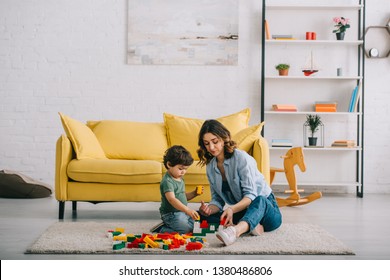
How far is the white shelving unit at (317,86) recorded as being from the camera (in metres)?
6.53

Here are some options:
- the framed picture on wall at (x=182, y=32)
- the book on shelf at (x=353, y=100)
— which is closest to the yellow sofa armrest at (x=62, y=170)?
the framed picture on wall at (x=182, y=32)

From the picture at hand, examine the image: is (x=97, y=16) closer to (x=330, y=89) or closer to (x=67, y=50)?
(x=67, y=50)

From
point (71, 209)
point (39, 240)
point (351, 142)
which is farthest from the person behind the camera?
point (351, 142)

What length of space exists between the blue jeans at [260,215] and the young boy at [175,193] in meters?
0.17

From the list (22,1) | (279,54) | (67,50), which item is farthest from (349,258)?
(22,1)

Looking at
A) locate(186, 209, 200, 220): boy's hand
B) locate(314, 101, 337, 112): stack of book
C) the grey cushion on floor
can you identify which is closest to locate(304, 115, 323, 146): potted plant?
locate(314, 101, 337, 112): stack of book

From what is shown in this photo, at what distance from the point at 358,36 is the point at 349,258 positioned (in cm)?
402

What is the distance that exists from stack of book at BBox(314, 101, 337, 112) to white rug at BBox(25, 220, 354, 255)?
2.53 metres

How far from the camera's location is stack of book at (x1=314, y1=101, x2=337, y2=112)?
6.29 meters

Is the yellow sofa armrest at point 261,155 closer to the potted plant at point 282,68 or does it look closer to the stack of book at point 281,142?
the stack of book at point 281,142

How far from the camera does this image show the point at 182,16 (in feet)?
21.2

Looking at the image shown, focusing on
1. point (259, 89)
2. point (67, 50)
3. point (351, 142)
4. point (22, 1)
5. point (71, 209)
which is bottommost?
point (71, 209)

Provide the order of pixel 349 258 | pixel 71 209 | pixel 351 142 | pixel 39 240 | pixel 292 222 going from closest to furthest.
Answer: pixel 349 258 < pixel 39 240 < pixel 292 222 < pixel 71 209 < pixel 351 142

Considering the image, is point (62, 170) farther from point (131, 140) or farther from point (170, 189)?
point (170, 189)
